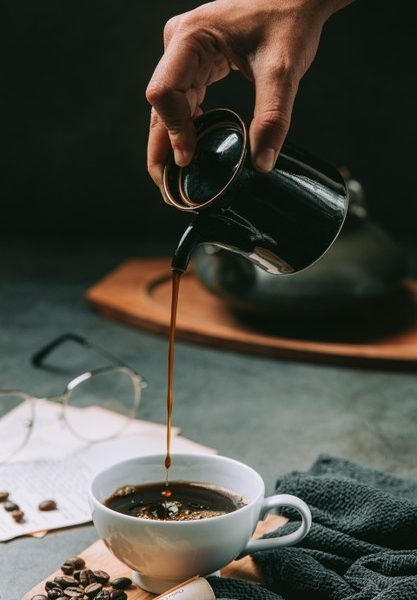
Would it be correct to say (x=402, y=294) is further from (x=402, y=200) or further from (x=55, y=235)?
(x=55, y=235)

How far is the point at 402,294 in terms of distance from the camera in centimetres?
224

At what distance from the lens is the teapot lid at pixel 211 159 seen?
1010 mm

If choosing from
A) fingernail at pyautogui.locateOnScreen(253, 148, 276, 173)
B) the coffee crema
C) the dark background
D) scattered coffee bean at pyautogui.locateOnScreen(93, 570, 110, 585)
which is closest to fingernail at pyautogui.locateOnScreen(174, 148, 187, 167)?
fingernail at pyautogui.locateOnScreen(253, 148, 276, 173)

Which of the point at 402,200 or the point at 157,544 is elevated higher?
the point at 157,544

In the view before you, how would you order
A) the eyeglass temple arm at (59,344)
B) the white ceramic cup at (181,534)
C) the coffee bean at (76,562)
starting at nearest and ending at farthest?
the white ceramic cup at (181,534) < the coffee bean at (76,562) < the eyeglass temple arm at (59,344)

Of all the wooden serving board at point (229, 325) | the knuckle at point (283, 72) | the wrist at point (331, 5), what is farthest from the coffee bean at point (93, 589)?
the wooden serving board at point (229, 325)

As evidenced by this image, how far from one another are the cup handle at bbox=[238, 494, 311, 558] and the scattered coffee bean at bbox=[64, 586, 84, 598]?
18 centimetres

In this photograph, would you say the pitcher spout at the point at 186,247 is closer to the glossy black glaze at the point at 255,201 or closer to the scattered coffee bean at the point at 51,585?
the glossy black glaze at the point at 255,201

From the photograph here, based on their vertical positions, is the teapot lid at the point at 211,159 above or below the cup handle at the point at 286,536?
above

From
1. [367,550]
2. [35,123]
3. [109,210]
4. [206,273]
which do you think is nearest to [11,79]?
[35,123]

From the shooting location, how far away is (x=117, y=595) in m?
0.94

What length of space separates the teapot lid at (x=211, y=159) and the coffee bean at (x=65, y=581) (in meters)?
0.43

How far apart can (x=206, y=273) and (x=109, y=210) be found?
3.67 feet

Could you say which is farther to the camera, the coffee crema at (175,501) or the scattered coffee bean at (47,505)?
the scattered coffee bean at (47,505)
